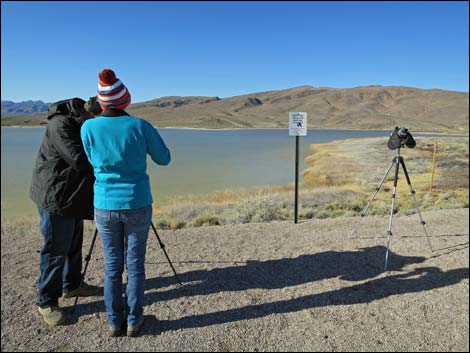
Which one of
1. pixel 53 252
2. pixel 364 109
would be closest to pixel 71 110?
pixel 53 252

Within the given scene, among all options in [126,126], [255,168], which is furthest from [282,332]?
[255,168]

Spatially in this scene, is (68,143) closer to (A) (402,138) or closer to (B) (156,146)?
(B) (156,146)

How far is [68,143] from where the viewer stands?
102 inches

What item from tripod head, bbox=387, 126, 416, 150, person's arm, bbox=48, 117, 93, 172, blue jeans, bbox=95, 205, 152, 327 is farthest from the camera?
tripod head, bbox=387, 126, 416, 150

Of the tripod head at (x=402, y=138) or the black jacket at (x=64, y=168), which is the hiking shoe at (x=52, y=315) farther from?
the tripod head at (x=402, y=138)

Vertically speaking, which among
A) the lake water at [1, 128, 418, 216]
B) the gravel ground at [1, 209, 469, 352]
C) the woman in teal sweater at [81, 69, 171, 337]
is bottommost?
the lake water at [1, 128, 418, 216]

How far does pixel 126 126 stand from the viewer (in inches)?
88.9

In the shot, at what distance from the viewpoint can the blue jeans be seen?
2410 millimetres

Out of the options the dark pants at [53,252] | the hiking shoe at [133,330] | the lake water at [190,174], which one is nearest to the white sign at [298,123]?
the dark pants at [53,252]

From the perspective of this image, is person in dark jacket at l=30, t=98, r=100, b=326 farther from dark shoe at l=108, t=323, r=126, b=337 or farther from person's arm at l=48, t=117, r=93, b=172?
dark shoe at l=108, t=323, r=126, b=337

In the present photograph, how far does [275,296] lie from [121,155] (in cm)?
211

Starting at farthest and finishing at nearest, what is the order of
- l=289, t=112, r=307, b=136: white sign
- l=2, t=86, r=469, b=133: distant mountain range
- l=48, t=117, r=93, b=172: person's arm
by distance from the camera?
l=2, t=86, r=469, b=133: distant mountain range, l=289, t=112, r=307, b=136: white sign, l=48, t=117, r=93, b=172: person's arm

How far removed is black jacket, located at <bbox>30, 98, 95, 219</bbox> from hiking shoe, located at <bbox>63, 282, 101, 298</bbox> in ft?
2.91

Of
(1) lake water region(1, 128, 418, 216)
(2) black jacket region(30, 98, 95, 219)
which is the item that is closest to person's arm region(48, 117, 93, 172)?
(2) black jacket region(30, 98, 95, 219)
